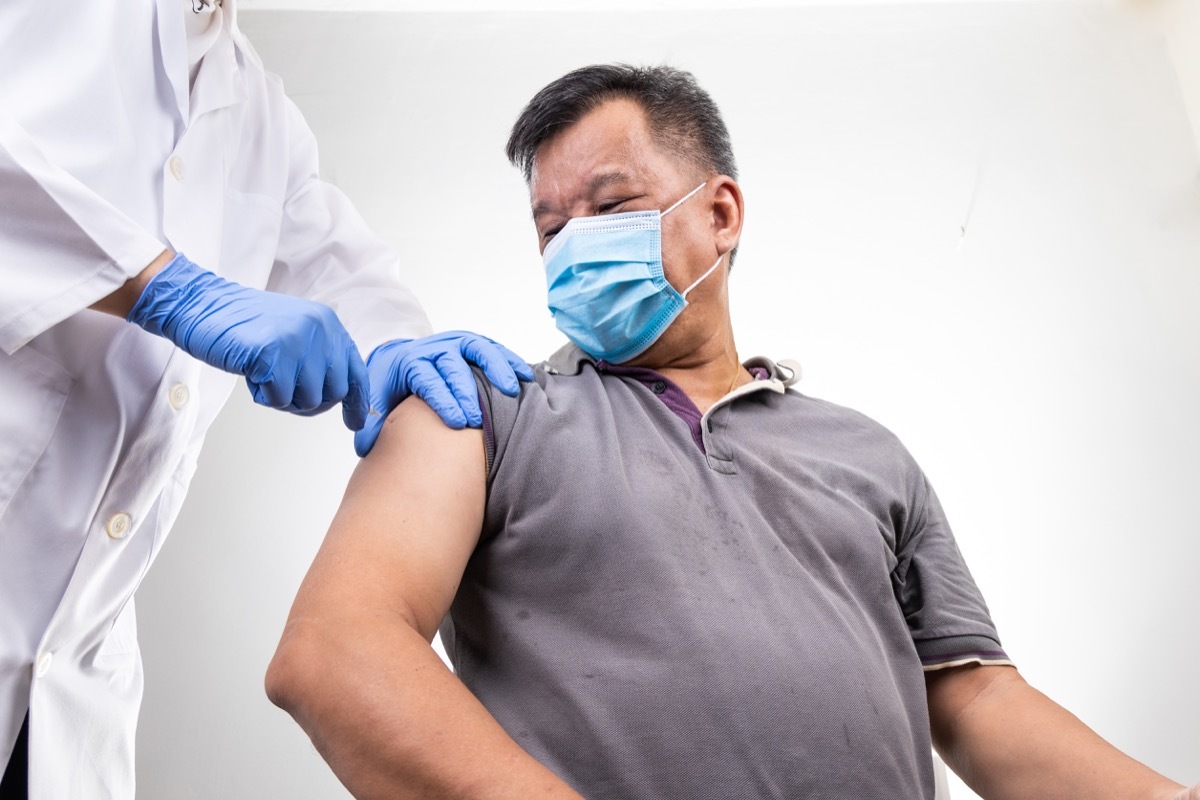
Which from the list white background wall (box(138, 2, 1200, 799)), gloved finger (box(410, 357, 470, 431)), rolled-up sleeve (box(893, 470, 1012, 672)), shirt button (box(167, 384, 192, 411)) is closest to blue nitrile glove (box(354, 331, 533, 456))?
gloved finger (box(410, 357, 470, 431))

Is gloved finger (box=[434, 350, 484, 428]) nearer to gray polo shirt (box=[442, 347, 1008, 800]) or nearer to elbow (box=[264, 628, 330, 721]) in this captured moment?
gray polo shirt (box=[442, 347, 1008, 800])

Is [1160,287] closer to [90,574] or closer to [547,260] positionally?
[547,260]

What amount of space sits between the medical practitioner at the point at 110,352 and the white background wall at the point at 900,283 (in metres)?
0.89

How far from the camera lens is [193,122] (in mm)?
1269

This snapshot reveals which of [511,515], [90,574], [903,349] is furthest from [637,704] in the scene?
[903,349]

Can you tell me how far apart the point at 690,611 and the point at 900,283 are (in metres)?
1.62

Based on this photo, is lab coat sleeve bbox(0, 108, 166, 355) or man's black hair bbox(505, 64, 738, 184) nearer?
lab coat sleeve bbox(0, 108, 166, 355)

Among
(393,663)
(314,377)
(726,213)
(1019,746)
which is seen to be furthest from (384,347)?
(1019,746)

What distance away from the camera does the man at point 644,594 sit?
0.86 meters

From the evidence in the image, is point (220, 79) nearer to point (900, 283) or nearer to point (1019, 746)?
point (1019, 746)

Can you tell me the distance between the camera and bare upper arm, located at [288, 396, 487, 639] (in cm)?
90

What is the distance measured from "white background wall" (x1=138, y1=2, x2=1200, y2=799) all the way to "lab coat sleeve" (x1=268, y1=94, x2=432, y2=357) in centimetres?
76

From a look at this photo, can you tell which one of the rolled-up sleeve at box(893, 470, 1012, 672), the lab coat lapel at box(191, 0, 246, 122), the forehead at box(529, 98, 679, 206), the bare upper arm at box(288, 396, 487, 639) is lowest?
the rolled-up sleeve at box(893, 470, 1012, 672)

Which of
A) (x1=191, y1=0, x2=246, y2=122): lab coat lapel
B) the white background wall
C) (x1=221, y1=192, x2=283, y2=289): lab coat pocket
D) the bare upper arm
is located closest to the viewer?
the bare upper arm
